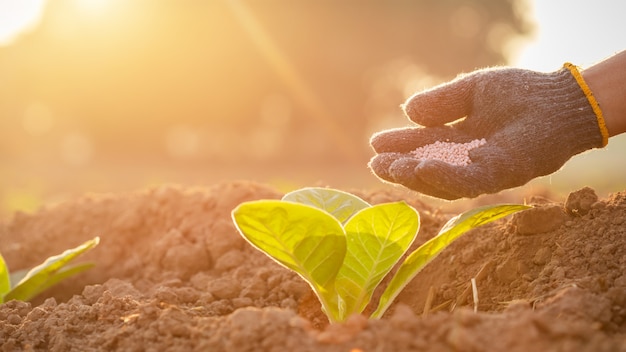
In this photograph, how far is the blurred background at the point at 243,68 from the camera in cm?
1788

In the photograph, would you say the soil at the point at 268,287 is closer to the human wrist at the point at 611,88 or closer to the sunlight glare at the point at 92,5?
the human wrist at the point at 611,88

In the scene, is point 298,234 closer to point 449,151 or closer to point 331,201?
point 331,201

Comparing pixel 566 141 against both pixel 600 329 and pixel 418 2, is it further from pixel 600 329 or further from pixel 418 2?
pixel 418 2

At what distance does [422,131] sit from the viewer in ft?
7.59

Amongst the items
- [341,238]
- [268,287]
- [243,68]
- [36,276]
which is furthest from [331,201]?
[243,68]

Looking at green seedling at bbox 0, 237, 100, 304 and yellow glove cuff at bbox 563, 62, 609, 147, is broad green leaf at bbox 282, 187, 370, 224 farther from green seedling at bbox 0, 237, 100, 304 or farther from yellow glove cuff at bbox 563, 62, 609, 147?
yellow glove cuff at bbox 563, 62, 609, 147

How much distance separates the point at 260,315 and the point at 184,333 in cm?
22

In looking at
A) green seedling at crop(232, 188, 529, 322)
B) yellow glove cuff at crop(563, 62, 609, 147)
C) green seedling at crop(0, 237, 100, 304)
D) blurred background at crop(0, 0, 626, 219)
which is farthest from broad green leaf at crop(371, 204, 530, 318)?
blurred background at crop(0, 0, 626, 219)

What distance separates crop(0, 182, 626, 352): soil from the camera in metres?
1.25

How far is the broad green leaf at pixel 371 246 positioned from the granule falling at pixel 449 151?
1.52 ft

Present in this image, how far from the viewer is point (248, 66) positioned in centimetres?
1823

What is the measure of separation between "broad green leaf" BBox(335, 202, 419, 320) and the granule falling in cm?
46

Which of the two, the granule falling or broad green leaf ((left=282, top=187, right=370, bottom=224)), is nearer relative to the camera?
broad green leaf ((left=282, top=187, right=370, bottom=224))

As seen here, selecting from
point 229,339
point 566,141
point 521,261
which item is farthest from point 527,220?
point 229,339
